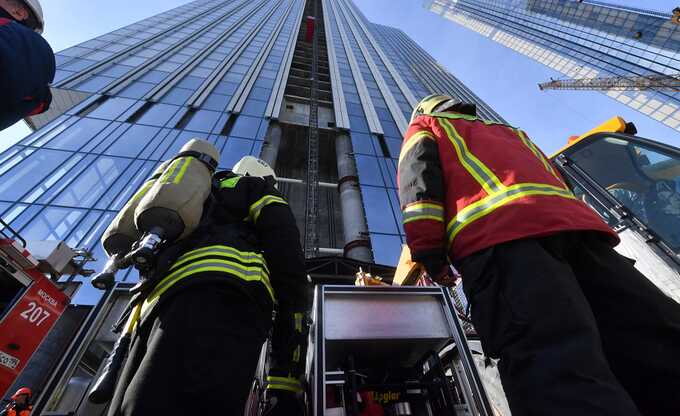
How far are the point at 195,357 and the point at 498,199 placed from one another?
1530mm

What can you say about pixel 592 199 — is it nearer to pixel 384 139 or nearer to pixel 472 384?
pixel 472 384

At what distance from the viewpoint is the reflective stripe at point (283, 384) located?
150cm

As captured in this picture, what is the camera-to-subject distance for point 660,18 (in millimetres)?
31109

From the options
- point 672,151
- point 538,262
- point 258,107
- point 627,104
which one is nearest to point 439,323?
point 538,262

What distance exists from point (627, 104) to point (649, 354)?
4808 cm

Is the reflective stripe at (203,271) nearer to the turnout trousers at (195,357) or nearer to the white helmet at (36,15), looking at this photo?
the turnout trousers at (195,357)

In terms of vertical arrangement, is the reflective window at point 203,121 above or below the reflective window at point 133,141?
above

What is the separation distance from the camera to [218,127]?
1333 centimetres

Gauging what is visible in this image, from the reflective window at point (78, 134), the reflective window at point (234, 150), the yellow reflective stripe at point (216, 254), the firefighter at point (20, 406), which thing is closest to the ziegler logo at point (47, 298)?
the firefighter at point (20, 406)

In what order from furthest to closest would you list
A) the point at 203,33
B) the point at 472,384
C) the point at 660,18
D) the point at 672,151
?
the point at 660,18, the point at 203,33, the point at 672,151, the point at 472,384

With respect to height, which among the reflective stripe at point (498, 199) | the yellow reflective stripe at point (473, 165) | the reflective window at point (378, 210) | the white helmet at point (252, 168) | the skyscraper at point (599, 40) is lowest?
the reflective stripe at point (498, 199)

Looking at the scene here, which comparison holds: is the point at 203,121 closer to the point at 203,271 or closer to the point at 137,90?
the point at 137,90

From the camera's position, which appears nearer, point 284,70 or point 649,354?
point 649,354

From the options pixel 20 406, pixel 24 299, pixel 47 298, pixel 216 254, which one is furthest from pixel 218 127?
pixel 216 254
